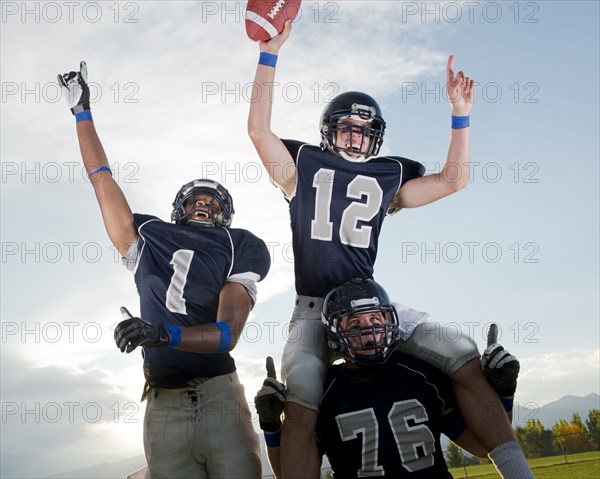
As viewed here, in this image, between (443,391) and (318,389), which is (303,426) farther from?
(443,391)

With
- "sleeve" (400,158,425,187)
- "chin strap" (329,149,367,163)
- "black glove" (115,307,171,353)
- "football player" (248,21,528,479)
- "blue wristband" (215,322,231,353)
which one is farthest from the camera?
"sleeve" (400,158,425,187)

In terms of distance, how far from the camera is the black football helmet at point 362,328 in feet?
13.2

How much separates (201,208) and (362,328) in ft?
5.39

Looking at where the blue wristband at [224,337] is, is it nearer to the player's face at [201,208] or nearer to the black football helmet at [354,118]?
the player's face at [201,208]

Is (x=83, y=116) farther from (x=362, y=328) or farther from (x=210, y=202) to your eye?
(x=362, y=328)

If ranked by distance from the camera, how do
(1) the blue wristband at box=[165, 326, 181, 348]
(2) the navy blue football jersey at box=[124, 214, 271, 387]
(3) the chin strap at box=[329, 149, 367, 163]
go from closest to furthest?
(1) the blue wristband at box=[165, 326, 181, 348]
(2) the navy blue football jersey at box=[124, 214, 271, 387]
(3) the chin strap at box=[329, 149, 367, 163]

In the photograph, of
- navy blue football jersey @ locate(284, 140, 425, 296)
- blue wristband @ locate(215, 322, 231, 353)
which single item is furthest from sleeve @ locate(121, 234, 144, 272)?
navy blue football jersey @ locate(284, 140, 425, 296)

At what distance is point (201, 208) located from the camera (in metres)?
4.71

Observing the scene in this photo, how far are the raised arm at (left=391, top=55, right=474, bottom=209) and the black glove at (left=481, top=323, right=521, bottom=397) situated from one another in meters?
1.49

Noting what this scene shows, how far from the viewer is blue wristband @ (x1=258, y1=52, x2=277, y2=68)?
449cm

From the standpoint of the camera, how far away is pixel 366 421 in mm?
3918

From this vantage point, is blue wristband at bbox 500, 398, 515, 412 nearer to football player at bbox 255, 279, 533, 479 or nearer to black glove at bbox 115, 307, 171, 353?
football player at bbox 255, 279, 533, 479

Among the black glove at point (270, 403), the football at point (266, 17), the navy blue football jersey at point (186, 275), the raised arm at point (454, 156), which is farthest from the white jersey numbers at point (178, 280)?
the raised arm at point (454, 156)

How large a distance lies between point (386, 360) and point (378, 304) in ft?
1.31
